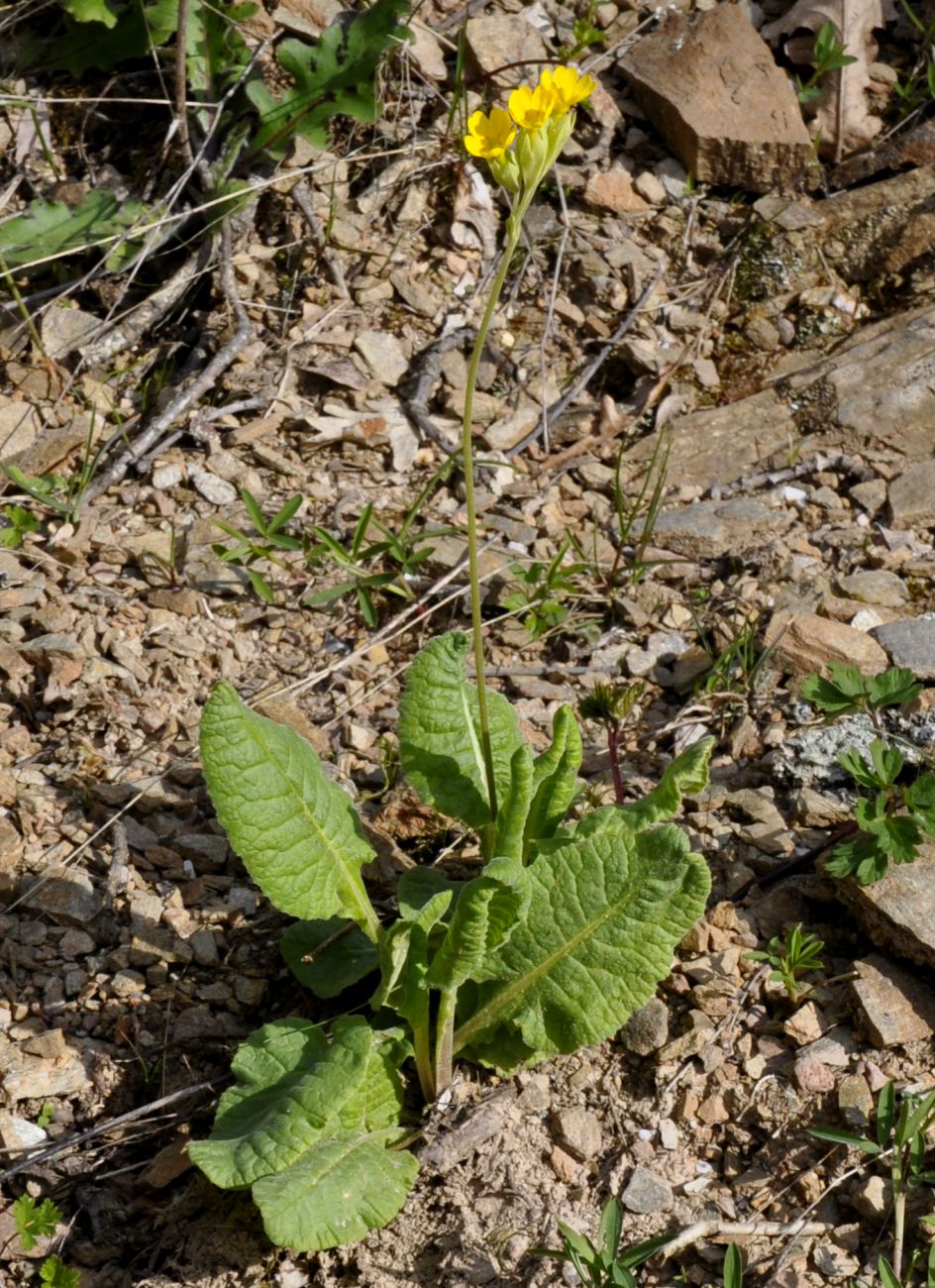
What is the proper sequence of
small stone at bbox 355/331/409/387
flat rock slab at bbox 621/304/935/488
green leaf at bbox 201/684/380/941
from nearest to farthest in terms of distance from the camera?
1. green leaf at bbox 201/684/380/941
2. flat rock slab at bbox 621/304/935/488
3. small stone at bbox 355/331/409/387

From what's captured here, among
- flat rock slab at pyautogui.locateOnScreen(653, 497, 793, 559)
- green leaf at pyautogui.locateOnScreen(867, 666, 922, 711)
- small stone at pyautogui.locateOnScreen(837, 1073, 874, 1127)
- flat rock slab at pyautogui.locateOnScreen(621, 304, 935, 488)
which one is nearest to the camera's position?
small stone at pyautogui.locateOnScreen(837, 1073, 874, 1127)

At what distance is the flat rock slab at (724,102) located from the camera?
14.7ft

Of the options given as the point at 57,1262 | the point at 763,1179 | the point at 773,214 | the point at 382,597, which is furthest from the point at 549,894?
the point at 773,214

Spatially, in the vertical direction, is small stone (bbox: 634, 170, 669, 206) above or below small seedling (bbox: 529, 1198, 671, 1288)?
above

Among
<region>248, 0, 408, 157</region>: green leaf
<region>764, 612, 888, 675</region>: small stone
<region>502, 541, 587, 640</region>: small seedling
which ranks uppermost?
<region>248, 0, 408, 157</region>: green leaf

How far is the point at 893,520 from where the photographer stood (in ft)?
12.2

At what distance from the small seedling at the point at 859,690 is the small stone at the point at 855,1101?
0.75m

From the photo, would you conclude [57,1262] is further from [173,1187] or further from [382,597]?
[382,597]

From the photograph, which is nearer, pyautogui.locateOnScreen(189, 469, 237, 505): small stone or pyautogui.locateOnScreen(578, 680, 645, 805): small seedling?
pyautogui.locateOnScreen(578, 680, 645, 805): small seedling

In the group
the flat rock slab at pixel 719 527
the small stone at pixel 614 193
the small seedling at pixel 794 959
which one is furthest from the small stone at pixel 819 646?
the small stone at pixel 614 193

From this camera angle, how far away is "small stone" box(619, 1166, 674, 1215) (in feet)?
7.61

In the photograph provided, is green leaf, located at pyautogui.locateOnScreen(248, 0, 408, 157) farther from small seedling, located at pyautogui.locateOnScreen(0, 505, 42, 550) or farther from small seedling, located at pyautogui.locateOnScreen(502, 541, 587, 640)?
small seedling, located at pyautogui.locateOnScreen(502, 541, 587, 640)

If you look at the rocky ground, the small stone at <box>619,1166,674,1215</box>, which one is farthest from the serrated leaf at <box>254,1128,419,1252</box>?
the small stone at <box>619,1166,674,1215</box>

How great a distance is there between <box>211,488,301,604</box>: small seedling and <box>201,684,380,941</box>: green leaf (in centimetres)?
105
